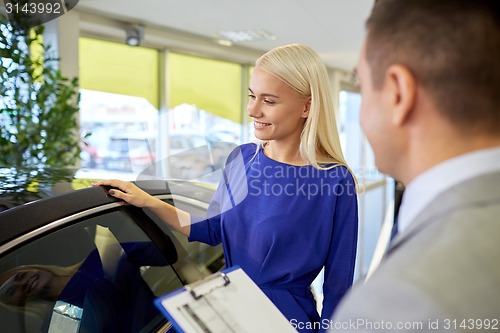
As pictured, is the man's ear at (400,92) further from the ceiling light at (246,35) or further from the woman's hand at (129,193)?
the ceiling light at (246,35)

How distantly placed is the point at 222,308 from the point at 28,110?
296 cm

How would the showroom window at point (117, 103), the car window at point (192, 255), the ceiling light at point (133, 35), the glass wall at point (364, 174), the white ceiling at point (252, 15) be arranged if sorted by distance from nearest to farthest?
the car window at point (192, 255)
the white ceiling at point (252, 15)
the ceiling light at point (133, 35)
the showroom window at point (117, 103)
the glass wall at point (364, 174)

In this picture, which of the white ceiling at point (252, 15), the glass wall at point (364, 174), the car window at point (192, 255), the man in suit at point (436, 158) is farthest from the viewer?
the glass wall at point (364, 174)

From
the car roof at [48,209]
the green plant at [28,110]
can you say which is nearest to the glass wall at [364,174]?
the green plant at [28,110]

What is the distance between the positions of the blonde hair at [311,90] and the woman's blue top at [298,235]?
0.17ft

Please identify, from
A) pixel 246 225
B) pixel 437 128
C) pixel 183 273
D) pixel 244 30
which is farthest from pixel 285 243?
pixel 244 30

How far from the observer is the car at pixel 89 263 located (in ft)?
3.69

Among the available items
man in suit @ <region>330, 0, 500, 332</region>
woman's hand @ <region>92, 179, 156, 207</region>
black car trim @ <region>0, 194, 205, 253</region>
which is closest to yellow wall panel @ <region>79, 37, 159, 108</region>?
woman's hand @ <region>92, 179, 156, 207</region>

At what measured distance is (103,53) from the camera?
5.81m

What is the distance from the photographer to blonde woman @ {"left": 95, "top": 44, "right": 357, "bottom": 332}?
1.41 m

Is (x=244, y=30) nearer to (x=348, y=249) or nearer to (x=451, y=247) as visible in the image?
(x=348, y=249)

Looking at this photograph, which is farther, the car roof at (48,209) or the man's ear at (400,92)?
the car roof at (48,209)

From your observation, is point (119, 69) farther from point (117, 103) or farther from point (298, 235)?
point (298, 235)

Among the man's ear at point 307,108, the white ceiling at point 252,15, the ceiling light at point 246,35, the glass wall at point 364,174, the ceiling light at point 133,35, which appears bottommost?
the glass wall at point 364,174
